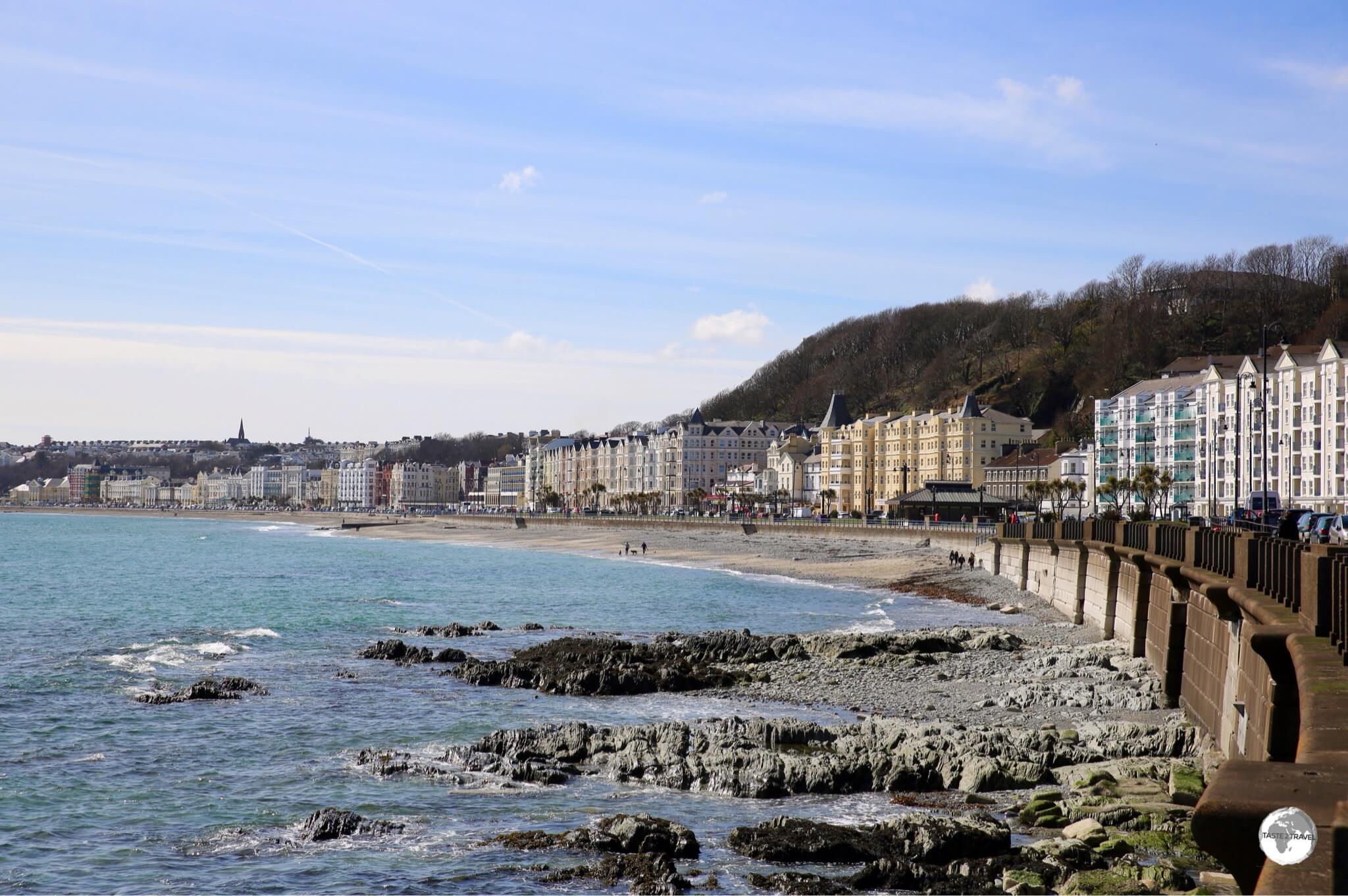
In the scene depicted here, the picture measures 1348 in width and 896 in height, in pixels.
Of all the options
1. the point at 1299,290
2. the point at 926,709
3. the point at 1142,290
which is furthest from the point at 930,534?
the point at 1142,290

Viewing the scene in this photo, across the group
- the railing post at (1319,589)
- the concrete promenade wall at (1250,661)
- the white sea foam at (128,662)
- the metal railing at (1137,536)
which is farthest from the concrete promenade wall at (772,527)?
the railing post at (1319,589)

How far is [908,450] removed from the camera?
5502 inches

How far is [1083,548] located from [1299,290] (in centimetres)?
11890

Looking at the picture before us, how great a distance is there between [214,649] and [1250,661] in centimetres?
2872

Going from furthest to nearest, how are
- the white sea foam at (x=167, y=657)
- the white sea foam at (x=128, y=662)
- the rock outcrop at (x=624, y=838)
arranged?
the white sea foam at (x=167, y=657)
the white sea foam at (x=128, y=662)
the rock outcrop at (x=624, y=838)

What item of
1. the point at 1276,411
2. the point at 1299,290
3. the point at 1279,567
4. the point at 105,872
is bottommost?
the point at 105,872

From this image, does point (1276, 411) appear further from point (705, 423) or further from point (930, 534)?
point (705, 423)

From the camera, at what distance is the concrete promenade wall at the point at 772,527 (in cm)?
7594

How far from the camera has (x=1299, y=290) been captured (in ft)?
466

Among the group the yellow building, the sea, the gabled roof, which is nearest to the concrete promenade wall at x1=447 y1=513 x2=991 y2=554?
the sea

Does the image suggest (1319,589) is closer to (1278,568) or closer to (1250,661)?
(1250,661)

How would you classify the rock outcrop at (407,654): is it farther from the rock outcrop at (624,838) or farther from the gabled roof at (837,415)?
the gabled roof at (837,415)

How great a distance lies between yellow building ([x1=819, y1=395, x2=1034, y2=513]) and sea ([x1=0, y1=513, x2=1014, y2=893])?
79.3 metres

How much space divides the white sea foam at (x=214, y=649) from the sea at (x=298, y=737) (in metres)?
0.17
